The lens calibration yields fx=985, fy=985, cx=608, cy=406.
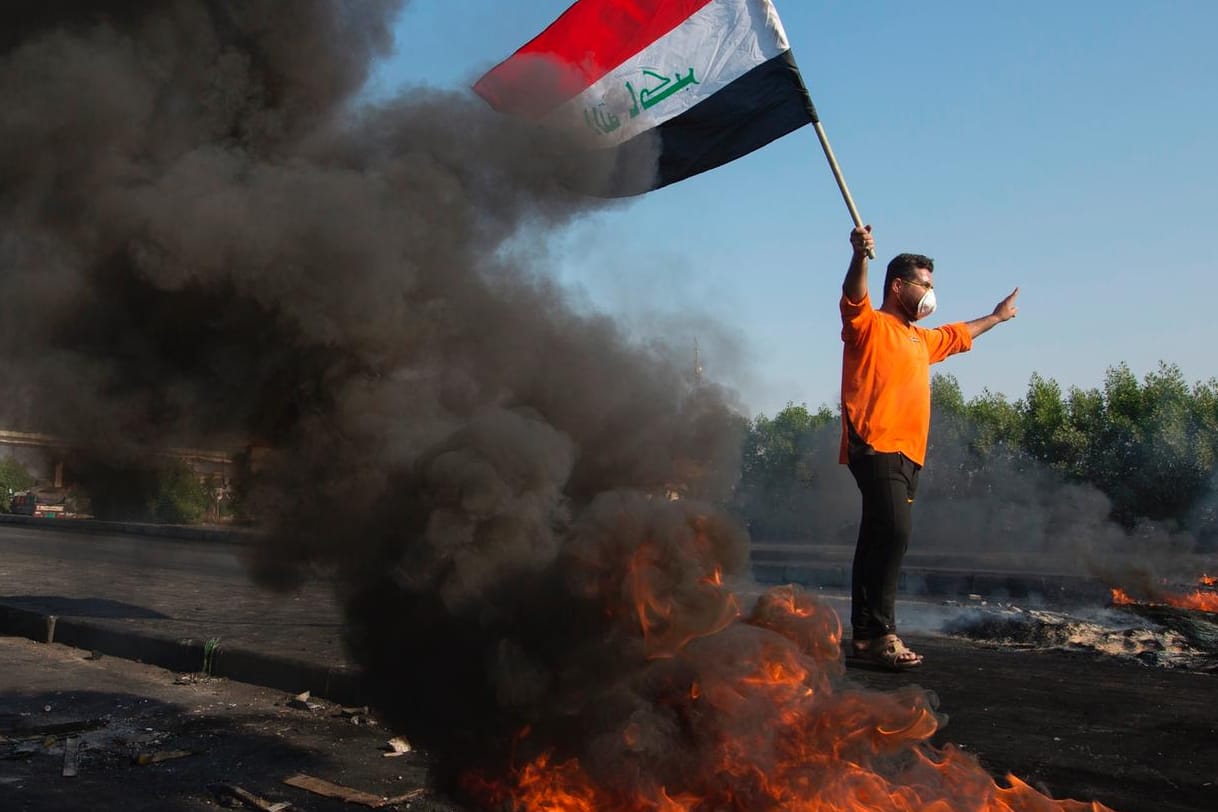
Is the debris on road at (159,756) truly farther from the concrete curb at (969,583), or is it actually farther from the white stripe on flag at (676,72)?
the concrete curb at (969,583)

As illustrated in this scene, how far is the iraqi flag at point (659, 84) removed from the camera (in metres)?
5.24

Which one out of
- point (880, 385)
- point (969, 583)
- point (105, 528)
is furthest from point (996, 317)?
point (105, 528)

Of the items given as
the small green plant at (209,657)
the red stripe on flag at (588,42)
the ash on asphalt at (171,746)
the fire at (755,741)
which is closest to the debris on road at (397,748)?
the ash on asphalt at (171,746)

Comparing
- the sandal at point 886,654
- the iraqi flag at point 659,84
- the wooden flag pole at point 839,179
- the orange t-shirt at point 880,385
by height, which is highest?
the iraqi flag at point 659,84

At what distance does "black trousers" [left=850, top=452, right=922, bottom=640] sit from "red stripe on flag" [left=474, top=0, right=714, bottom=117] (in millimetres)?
2631

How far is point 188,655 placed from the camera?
7.06 meters

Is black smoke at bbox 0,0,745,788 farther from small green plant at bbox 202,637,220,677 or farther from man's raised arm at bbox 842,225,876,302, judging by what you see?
small green plant at bbox 202,637,220,677

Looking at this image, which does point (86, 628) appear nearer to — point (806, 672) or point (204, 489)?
point (204, 489)

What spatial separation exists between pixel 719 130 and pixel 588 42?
3.22 ft

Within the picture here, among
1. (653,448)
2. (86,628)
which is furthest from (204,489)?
(86,628)

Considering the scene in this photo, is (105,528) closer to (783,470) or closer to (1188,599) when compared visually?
(1188,599)

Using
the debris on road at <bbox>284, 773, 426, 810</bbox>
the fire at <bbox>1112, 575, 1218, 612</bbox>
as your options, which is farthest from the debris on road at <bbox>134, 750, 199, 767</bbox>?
the fire at <bbox>1112, 575, 1218, 612</bbox>

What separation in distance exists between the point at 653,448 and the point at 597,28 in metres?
2.74

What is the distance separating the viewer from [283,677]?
6422 millimetres
